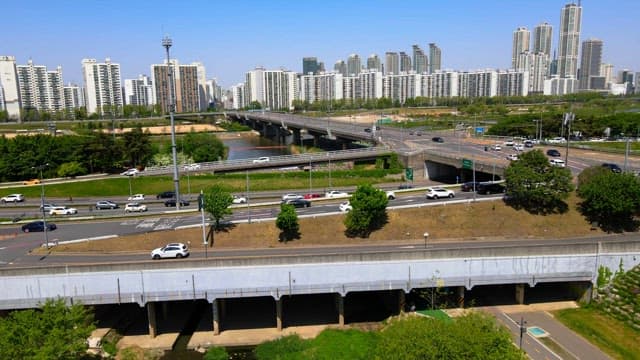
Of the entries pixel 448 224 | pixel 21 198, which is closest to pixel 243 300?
pixel 448 224

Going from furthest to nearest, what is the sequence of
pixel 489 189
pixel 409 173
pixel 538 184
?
pixel 409 173 < pixel 489 189 < pixel 538 184

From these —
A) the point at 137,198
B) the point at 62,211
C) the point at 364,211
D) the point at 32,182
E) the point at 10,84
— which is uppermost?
the point at 10,84

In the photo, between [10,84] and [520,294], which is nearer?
[520,294]

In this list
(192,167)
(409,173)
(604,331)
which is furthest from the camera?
(192,167)

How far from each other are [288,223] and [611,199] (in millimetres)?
29409

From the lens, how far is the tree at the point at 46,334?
20.7 metres

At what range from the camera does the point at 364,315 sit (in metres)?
32.7

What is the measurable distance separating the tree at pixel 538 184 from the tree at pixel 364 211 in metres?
13.7

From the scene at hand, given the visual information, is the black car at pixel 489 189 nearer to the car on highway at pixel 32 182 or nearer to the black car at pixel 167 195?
the black car at pixel 167 195

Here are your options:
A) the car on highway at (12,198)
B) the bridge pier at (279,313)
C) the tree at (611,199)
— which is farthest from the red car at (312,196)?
the car on highway at (12,198)

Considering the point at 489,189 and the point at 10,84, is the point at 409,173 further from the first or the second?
the point at 10,84

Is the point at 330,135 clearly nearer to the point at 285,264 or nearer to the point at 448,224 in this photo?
the point at 448,224

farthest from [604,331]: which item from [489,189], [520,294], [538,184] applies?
[489,189]

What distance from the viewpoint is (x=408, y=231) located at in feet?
148
